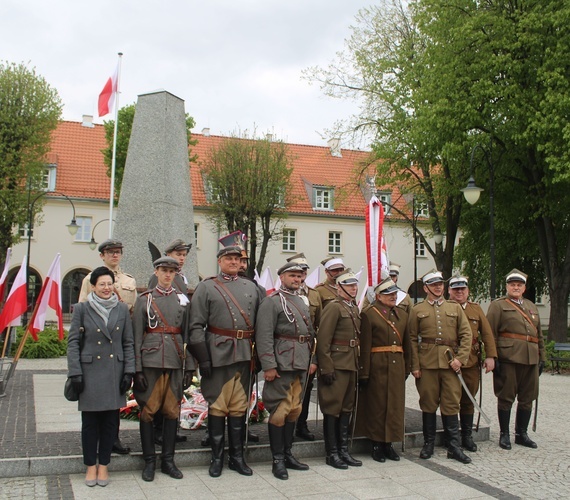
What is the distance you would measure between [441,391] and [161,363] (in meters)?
3.06

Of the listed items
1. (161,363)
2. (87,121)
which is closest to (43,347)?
(161,363)

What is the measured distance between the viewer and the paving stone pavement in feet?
17.4

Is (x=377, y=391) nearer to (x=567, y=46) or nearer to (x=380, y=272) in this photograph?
(x=380, y=272)

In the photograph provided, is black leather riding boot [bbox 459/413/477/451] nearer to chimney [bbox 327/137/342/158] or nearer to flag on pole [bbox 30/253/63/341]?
flag on pole [bbox 30/253/63/341]

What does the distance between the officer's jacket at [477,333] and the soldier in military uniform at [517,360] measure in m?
0.28

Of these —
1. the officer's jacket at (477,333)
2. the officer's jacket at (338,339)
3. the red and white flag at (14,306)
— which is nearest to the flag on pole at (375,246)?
the officer's jacket at (338,339)

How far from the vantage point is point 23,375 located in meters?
12.9

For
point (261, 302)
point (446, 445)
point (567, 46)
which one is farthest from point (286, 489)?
point (567, 46)

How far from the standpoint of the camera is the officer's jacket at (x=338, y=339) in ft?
20.6

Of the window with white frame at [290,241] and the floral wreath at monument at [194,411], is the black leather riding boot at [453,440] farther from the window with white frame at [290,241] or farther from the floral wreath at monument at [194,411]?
the window with white frame at [290,241]

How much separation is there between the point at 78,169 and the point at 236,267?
108 feet

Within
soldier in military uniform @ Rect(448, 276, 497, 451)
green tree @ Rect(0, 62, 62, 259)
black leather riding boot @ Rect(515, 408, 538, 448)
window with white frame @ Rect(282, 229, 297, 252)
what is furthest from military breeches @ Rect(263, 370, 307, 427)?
window with white frame @ Rect(282, 229, 297, 252)

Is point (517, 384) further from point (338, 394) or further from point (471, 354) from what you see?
point (338, 394)

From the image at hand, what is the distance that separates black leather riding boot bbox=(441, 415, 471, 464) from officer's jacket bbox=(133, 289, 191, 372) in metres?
2.83
